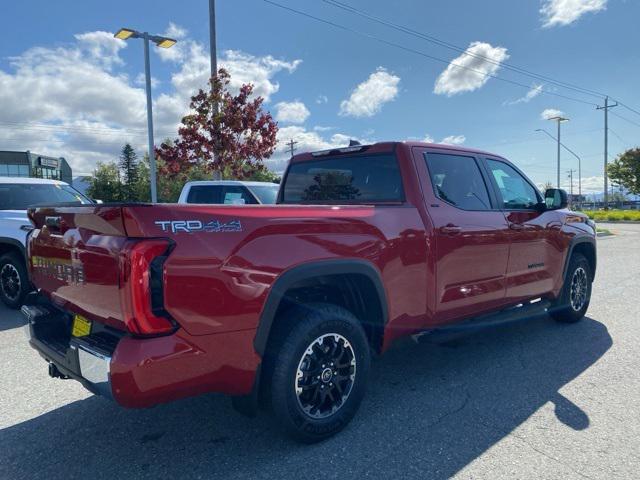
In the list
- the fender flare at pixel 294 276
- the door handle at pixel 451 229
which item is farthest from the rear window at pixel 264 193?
the fender flare at pixel 294 276

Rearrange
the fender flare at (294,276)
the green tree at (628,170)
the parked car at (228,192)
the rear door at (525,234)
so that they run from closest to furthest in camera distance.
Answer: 1. the fender flare at (294,276)
2. the rear door at (525,234)
3. the parked car at (228,192)
4. the green tree at (628,170)

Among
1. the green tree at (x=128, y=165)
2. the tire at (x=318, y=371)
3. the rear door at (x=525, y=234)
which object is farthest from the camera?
the green tree at (x=128, y=165)

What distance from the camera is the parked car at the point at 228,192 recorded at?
8.84 meters

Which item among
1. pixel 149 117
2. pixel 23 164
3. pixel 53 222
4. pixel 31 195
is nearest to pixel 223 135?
pixel 149 117

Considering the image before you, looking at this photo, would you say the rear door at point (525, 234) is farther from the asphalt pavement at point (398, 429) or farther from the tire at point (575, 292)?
the asphalt pavement at point (398, 429)

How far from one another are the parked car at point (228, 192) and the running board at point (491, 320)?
533 cm

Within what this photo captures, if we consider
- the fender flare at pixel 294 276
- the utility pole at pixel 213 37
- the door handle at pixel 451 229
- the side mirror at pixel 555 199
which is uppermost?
the utility pole at pixel 213 37

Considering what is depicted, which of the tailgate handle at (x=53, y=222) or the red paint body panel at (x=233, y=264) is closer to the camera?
the red paint body panel at (x=233, y=264)

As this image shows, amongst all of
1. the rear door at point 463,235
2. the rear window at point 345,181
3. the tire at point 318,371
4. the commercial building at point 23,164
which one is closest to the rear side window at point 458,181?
the rear door at point 463,235

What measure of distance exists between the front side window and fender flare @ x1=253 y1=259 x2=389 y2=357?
2.03 metres

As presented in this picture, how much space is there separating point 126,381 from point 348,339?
136 cm

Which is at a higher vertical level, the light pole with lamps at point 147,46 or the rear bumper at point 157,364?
the light pole with lamps at point 147,46

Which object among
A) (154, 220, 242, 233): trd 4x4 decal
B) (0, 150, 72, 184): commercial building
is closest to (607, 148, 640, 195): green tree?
(154, 220, 242, 233): trd 4x4 decal

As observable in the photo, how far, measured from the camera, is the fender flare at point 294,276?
2586mm
